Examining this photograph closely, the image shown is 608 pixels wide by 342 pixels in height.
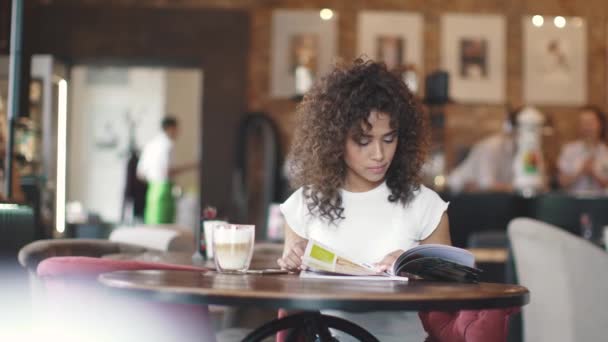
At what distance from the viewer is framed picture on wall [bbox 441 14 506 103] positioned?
30.5 ft

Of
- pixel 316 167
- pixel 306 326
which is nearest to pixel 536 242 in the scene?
pixel 316 167

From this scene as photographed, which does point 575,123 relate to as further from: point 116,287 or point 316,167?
point 116,287

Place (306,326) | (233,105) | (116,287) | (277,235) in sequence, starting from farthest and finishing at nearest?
(233,105), (277,235), (306,326), (116,287)

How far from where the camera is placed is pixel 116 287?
5.26 feet

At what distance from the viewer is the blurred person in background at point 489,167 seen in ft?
26.0

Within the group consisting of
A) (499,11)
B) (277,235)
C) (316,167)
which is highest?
(499,11)

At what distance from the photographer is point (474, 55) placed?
9.37 meters

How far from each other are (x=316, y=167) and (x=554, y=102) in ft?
25.1

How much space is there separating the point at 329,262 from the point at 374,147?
333 mm

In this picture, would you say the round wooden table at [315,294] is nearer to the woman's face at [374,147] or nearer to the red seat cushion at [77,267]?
the red seat cushion at [77,267]

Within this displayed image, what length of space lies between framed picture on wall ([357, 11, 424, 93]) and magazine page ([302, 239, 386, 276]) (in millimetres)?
7439

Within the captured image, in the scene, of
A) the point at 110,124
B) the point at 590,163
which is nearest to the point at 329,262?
the point at 590,163

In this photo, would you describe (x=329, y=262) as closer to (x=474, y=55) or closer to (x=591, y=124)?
(x=591, y=124)

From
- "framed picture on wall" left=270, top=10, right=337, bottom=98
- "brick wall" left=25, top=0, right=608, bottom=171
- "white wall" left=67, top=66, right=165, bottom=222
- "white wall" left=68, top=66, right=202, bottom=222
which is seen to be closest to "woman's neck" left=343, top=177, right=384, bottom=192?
"brick wall" left=25, top=0, right=608, bottom=171
